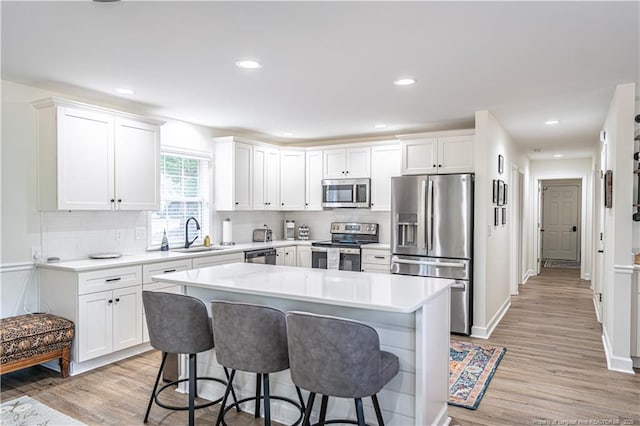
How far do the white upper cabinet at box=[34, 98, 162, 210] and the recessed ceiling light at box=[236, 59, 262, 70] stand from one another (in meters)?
1.63

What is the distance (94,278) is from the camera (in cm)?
364

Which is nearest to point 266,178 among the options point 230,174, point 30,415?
point 230,174

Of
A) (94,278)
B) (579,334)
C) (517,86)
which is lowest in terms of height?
(579,334)

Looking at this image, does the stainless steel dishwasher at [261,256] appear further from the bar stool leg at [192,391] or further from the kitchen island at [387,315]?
the bar stool leg at [192,391]

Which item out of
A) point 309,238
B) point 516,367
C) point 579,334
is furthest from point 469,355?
point 309,238

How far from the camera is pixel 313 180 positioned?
21.3 feet

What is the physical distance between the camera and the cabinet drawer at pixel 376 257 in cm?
545

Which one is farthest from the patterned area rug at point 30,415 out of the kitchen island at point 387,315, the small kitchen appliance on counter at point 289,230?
the small kitchen appliance on counter at point 289,230

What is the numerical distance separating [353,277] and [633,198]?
2.83 m

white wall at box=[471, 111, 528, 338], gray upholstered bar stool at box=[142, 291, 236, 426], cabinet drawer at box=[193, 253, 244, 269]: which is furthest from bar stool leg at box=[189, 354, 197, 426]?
white wall at box=[471, 111, 528, 338]

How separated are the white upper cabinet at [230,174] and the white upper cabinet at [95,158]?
44.8 inches

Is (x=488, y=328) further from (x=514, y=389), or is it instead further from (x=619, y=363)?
(x=514, y=389)

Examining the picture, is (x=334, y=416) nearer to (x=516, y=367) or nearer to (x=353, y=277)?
(x=353, y=277)

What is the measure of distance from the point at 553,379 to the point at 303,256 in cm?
350
